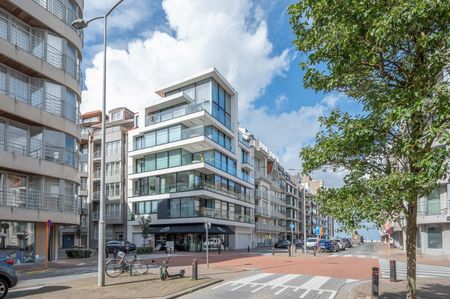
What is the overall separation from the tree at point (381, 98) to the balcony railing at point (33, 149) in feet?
62.0

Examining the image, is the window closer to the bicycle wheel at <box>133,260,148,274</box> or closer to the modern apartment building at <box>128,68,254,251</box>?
the modern apartment building at <box>128,68,254,251</box>

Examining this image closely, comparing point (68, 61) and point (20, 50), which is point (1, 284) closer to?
point (20, 50)

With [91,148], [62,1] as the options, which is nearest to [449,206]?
[62,1]

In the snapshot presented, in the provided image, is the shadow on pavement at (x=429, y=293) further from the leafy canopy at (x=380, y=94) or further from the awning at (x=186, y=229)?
the awning at (x=186, y=229)

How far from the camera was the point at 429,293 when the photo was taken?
12500mm

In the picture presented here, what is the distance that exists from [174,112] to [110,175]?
1392 cm

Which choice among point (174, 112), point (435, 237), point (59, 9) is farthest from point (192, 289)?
point (174, 112)

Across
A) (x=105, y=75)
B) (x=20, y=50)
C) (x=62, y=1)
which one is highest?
(x=62, y=1)

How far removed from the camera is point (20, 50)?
2272 cm

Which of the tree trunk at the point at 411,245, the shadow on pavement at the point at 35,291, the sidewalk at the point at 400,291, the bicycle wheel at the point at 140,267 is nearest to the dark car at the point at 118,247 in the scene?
the bicycle wheel at the point at 140,267

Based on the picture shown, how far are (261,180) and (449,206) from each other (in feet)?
129

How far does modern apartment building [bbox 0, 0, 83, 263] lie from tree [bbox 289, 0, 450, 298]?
1823 centimetres

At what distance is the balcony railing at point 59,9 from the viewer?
25.0m

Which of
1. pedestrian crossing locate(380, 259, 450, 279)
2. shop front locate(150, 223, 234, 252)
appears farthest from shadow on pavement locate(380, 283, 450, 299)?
shop front locate(150, 223, 234, 252)
